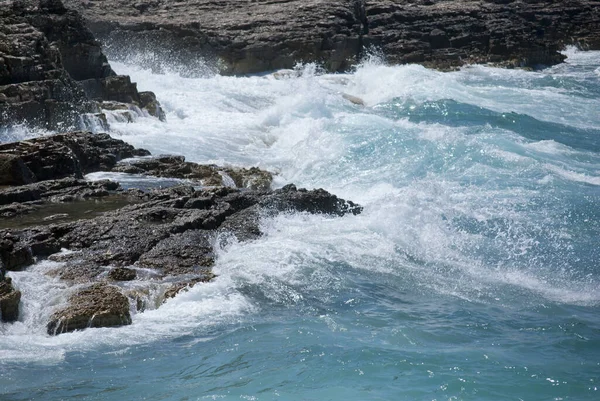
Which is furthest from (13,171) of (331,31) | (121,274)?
(331,31)

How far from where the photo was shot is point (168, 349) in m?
6.89

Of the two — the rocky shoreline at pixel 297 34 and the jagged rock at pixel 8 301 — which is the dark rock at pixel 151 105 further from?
the jagged rock at pixel 8 301

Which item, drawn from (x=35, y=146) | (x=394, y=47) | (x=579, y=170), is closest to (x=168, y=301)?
(x=35, y=146)

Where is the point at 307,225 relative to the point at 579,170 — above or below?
above

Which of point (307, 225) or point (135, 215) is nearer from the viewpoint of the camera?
point (135, 215)

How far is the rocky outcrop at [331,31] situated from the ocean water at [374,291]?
10.8m

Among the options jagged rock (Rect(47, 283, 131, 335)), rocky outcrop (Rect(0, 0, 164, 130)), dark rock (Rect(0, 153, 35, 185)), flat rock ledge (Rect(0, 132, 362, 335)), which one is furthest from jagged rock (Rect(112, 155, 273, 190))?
jagged rock (Rect(47, 283, 131, 335))

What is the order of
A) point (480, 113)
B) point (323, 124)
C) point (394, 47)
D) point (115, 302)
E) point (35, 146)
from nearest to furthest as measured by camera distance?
point (115, 302) < point (35, 146) < point (323, 124) < point (480, 113) < point (394, 47)

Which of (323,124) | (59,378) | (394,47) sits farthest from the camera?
(394,47)

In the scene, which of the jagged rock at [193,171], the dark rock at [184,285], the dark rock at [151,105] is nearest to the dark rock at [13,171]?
the jagged rock at [193,171]

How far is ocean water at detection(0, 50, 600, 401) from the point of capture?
6.29 meters

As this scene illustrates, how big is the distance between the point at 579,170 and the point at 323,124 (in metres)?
5.53

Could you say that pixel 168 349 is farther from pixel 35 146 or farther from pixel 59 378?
pixel 35 146

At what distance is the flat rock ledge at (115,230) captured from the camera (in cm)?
753
